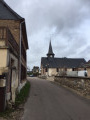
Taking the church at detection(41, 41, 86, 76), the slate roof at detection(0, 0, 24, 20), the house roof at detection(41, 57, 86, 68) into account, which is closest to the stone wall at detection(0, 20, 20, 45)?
the slate roof at detection(0, 0, 24, 20)

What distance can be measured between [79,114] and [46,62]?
2390 inches

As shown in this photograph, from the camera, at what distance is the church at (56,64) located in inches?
2636

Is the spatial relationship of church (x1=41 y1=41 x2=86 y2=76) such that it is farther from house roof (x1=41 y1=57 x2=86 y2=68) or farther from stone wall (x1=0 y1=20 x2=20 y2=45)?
stone wall (x1=0 y1=20 x2=20 y2=45)

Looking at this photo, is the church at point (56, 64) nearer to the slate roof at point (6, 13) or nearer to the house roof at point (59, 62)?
the house roof at point (59, 62)

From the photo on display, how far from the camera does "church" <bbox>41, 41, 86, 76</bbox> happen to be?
220ft

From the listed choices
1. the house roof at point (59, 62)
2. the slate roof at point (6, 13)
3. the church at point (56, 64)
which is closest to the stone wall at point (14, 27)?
the slate roof at point (6, 13)

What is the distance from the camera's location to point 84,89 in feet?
55.7

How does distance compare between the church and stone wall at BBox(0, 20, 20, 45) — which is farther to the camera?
the church

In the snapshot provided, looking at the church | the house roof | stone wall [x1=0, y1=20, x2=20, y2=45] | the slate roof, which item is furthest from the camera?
the house roof

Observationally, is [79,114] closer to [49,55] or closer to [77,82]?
[77,82]

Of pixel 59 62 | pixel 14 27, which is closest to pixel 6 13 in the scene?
pixel 14 27

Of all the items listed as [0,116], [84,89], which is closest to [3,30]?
[0,116]

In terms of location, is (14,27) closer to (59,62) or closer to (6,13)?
(6,13)

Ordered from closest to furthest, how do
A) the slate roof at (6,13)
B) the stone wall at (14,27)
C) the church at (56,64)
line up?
1. the stone wall at (14,27)
2. the slate roof at (6,13)
3. the church at (56,64)
